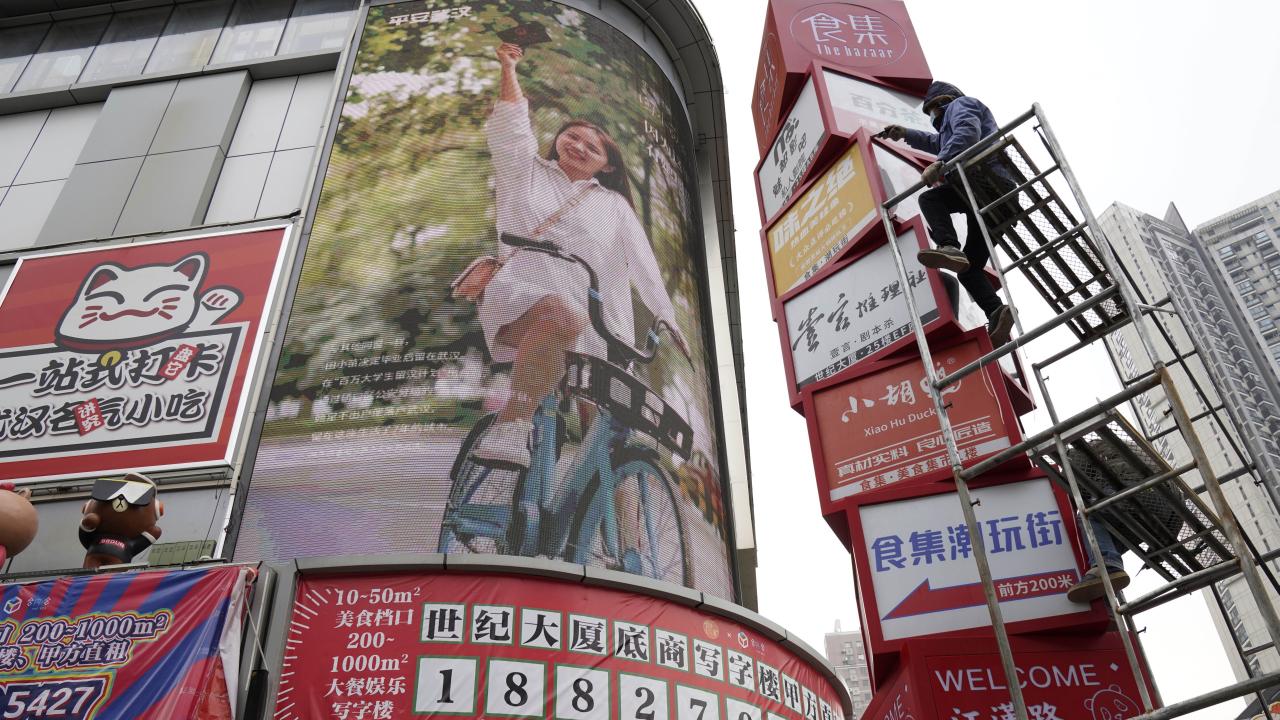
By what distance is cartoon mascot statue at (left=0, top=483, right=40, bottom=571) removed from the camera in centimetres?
909

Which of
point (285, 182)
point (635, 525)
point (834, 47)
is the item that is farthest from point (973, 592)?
point (285, 182)

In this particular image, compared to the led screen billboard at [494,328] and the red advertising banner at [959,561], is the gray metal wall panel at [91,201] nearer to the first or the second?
the led screen billboard at [494,328]

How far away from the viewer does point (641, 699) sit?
877cm

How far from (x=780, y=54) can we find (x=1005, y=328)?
21.1 feet

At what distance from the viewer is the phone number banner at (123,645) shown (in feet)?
24.7

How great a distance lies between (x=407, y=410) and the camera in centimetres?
1091

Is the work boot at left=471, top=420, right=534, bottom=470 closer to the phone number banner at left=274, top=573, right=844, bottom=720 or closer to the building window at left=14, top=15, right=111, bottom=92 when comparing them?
the phone number banner at left=274, top=573, right=844, bottom=720

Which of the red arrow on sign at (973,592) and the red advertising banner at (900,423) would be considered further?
the red advertising banner at (900,423)

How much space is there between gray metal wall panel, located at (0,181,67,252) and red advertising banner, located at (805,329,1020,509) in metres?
12.3

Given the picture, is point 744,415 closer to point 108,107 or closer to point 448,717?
point 108,107

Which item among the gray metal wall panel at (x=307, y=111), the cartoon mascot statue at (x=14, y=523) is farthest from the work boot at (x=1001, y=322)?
the gray metal wall panel at (x=307, y=111)

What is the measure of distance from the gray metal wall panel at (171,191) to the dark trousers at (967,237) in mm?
10410

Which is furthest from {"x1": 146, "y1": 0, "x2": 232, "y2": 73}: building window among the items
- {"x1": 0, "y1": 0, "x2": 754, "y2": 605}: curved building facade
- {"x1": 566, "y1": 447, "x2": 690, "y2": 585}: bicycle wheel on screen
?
{"x1": 566, "y1": 447, "x2": 690, "y2": 585}: bicycle wheel on screen

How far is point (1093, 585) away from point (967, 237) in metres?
2.93
